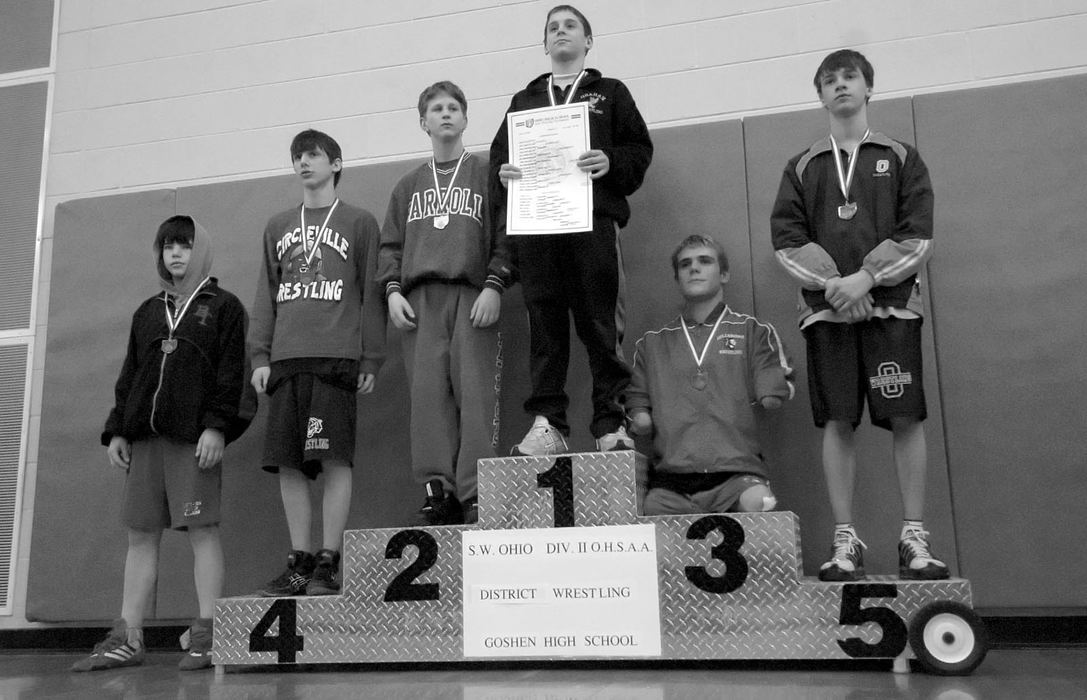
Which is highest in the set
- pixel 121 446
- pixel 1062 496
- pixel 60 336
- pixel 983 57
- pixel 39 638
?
pixel 983 57

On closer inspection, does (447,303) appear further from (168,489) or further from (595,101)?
(168,489)

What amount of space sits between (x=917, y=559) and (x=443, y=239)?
1.87m

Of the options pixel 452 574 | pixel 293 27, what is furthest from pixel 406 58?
pixel 452 574

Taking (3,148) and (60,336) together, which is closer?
(60,336)

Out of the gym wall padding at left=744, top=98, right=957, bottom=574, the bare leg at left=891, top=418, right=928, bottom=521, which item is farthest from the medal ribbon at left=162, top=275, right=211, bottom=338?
the bare leg at left=891, top=418, right=928, bottom=521

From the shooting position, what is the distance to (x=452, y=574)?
110 inches

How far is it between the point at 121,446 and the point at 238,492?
57cm

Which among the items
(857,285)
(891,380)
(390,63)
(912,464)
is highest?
(390,63)

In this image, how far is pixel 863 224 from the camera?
9.25 ft

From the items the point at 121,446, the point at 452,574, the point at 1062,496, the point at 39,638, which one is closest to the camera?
the point at 452,574

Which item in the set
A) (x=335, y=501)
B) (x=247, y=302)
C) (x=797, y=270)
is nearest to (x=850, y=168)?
(x=797, y=270)

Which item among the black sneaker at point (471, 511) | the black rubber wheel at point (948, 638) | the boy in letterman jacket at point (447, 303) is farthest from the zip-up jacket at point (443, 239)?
the black rubber wheel at point (948, 638)

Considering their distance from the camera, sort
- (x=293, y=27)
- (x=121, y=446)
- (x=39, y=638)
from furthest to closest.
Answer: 1. (x=293, y=27)
2. (x=39, y=638)
3. (x=121, y=446)

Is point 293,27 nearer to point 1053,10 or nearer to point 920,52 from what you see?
point 920,52
